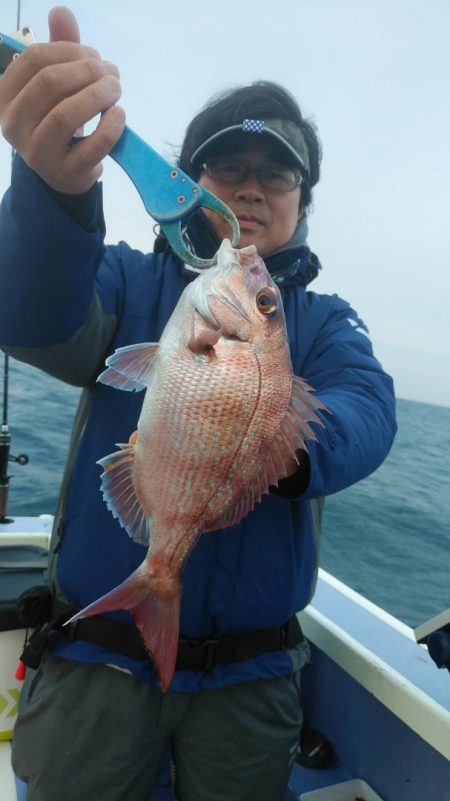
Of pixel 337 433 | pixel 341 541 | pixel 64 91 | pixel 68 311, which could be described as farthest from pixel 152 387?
pixel 341 541

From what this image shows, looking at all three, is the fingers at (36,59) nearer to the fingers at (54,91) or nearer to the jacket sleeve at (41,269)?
the fingers at (54,91)

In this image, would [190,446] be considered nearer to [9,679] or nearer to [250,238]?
[250,238]

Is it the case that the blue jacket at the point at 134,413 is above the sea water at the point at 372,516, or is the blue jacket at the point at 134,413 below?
above

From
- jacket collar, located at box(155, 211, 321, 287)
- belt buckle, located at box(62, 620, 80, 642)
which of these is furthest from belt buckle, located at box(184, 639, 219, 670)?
jacket collar, located at box(155, 211, 321, 287)

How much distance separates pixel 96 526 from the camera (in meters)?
1.82

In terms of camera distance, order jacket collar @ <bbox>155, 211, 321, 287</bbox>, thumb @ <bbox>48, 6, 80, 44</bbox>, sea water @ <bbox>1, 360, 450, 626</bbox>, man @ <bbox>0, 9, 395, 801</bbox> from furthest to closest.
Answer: sea water @ <bbox>1, 360, 450, 626</bbox>
jacket collar @ <bbox>155, 211, 321, 287</bbox>
man @ <bbox>0, 9, 395, 801</bbox>
thumb @ <bbox>48, 6, 80, 44</bbox>

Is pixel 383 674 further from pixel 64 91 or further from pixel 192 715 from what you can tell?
pixel 64 91

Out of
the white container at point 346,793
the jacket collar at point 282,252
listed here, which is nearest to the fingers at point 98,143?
the jacket collar at point 282,252

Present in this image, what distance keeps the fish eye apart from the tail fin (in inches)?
30.5

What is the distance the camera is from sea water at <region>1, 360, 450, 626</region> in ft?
21.1

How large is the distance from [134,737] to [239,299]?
4.73ft

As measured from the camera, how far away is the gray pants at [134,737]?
177cm

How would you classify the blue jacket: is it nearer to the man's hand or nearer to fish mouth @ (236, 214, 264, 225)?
the man's hand

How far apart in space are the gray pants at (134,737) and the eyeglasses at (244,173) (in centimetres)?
183
